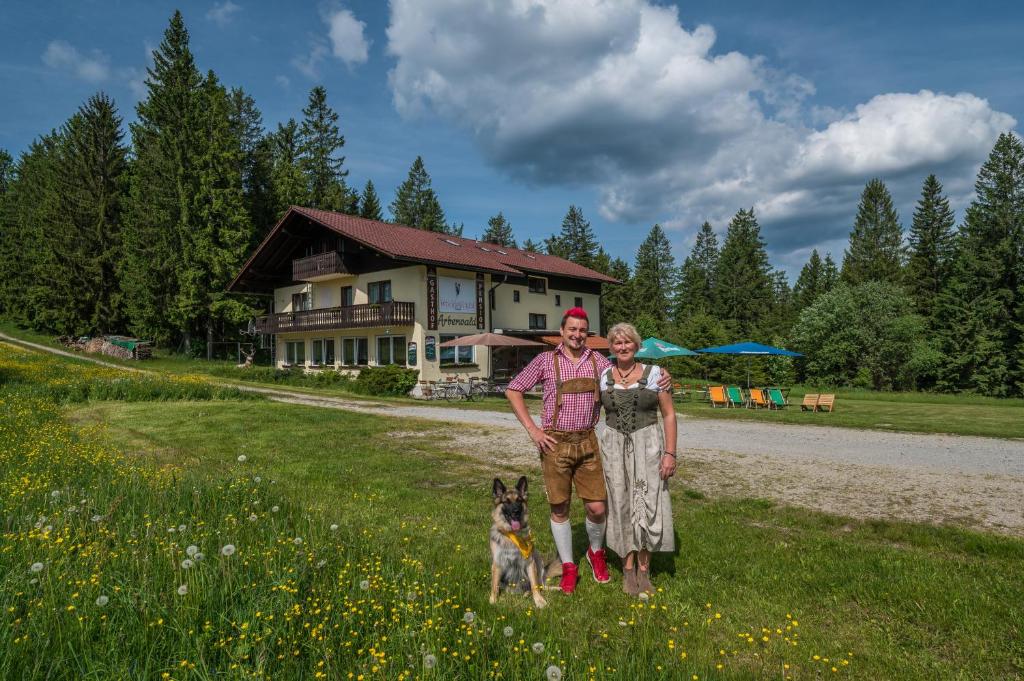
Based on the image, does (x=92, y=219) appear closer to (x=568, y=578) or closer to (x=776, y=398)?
(x=776, y=398)

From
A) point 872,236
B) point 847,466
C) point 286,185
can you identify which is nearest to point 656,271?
point 872,236

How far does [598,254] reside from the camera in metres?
70.1

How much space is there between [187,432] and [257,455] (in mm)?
3238

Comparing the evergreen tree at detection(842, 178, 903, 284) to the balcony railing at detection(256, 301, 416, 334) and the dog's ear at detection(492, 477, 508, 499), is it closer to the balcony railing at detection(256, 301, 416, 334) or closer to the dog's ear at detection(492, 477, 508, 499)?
the balcony railing at detection(256, 301, 416, 334)

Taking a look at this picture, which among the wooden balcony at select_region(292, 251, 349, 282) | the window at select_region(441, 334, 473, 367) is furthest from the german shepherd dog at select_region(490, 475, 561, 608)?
the wooden balcony at select_region(292, 251, 349, 282)

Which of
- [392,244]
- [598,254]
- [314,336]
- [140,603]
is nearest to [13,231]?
[314,336]

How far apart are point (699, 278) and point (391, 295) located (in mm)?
53518

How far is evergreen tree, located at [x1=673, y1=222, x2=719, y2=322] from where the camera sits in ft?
231

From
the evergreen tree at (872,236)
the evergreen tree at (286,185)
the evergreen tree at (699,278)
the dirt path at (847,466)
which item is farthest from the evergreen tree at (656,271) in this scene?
the dirt path at (847,466)

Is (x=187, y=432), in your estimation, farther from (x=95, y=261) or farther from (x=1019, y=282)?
(x=1019, y=282)

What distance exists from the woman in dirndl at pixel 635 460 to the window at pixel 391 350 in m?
24.0

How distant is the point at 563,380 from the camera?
4.06 meters

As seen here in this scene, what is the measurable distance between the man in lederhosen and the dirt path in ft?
11.1

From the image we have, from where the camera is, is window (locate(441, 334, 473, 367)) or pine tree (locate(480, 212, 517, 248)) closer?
window (locate(441, 334, 473, 367))
